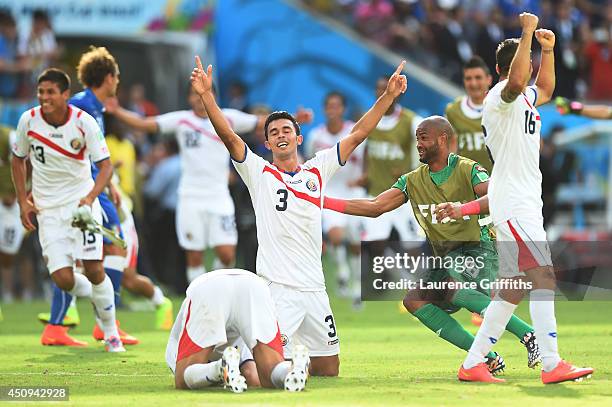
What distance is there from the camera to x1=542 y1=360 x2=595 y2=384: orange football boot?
30.5ft

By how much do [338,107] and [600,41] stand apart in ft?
28.5

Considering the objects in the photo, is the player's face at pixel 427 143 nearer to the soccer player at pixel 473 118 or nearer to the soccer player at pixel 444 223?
the soccer player at pixel 444 223

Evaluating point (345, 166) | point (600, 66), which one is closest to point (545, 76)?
point (345, 166)

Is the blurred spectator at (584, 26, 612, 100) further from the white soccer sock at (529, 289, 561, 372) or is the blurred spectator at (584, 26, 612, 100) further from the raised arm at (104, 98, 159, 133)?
the white soccer sock at (529, 289, 561, 372)

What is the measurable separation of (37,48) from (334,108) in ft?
22.5

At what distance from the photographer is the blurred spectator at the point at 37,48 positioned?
22953 millimetres

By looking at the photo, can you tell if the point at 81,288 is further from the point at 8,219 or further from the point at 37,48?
the point at 37,48

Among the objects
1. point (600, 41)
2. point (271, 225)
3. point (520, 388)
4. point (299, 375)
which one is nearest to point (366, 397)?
point (299, 375)

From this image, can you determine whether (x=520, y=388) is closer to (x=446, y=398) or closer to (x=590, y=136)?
(x=446, y=398)

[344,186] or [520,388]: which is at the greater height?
[344,186]

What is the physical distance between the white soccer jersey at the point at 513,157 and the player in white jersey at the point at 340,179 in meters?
8.45

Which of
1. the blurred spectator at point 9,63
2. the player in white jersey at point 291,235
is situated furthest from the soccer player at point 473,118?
the blurred spectator at point 9,63

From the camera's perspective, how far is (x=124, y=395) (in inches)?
356

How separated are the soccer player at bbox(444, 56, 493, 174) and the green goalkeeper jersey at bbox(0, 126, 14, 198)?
21.2 ft
